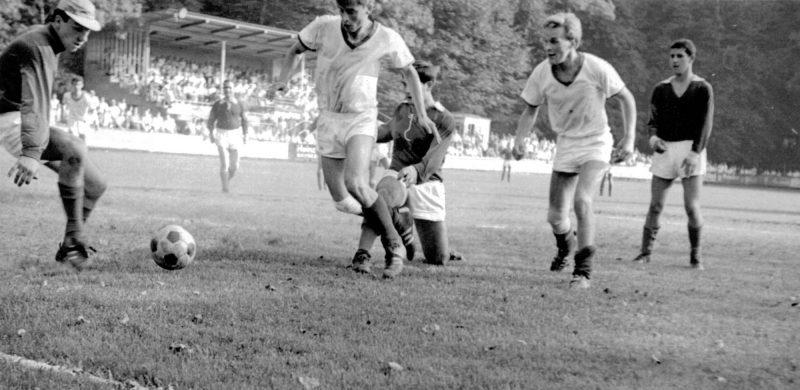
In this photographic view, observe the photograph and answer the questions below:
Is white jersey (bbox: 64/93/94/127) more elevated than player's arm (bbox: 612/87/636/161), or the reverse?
player's arm (bbox: 612/87/636/161)

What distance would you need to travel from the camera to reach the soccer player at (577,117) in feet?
24.3

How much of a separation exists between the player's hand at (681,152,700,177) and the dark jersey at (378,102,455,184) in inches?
106

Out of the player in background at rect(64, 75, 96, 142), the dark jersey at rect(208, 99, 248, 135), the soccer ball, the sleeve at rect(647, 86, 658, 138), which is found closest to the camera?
the soccer ball

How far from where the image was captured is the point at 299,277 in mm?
7090

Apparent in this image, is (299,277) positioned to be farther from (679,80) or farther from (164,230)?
(679,80)

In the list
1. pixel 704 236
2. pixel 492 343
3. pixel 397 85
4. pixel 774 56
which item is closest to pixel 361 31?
pixel 492 343

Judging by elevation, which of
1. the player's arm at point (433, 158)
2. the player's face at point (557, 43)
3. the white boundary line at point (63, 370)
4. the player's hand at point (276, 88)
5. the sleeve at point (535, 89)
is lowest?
the white boundary line at point (63, 370)

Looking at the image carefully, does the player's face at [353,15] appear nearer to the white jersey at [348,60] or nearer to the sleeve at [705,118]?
the white jersey at [348,60]

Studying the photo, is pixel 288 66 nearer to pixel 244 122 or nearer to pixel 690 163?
pixel 690 163

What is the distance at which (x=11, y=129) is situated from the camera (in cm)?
687

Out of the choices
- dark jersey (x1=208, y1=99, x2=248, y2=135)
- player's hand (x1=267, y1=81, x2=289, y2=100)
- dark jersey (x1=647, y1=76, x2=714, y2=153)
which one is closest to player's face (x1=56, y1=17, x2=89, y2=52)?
player's hand (x1=267, y1=81, x2=289, y2=100)

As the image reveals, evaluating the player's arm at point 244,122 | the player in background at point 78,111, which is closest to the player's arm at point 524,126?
the player's arm at point 244,122

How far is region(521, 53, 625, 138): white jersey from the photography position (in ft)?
25.0

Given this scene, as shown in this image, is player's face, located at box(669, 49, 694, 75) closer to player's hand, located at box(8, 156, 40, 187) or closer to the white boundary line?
player's hand, located at box(8, 156, 40, 187)
